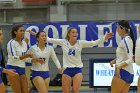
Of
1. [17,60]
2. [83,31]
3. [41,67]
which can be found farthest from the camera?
[83,31]

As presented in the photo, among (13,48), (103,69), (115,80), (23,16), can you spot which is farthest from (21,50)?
(23,16)

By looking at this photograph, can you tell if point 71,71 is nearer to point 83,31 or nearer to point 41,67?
point 41,67

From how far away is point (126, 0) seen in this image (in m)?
16.1

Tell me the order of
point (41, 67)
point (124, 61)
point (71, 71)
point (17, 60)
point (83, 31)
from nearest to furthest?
point (124, 61) → point (41, 67) → point (71, 71) → point (17, 60) → point (83, 31)

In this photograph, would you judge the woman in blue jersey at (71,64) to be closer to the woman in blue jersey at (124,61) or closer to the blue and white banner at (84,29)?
the woman in blue jersey at (124,61)

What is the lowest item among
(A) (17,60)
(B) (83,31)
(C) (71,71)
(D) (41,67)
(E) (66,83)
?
(E) (66,83)

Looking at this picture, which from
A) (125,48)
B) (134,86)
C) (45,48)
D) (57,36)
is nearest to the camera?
(125,48)

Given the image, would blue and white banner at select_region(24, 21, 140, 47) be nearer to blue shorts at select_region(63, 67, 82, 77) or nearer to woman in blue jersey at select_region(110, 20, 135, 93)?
blue shorts at select_region(63, 67, 82, 77)

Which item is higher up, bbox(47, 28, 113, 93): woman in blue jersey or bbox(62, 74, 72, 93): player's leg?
bbox(47, 28, 113, 93): woman in blue jersey

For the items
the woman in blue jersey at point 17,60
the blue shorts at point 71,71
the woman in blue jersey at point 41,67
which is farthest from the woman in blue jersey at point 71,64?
the woman in blue jersey at point 17,60

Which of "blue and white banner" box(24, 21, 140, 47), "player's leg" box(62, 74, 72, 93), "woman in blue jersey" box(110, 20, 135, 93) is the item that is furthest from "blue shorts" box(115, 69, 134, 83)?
"blue and white banner" box(24, 21, 140, 47)

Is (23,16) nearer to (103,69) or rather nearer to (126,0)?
(126,0)

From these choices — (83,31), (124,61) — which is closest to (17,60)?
(124,61)

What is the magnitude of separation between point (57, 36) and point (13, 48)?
6.78 m
